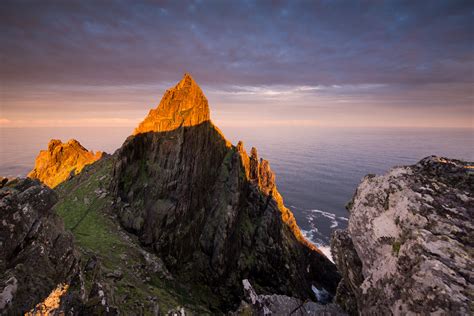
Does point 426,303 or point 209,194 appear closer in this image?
point 426,303

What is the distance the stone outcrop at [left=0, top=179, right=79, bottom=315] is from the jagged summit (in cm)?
3369

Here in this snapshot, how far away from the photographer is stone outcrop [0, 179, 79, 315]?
10492 mm

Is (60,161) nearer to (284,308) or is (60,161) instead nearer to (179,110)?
(179,110)

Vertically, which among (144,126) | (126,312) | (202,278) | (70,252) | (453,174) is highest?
(144,126)

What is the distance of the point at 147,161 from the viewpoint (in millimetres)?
46688

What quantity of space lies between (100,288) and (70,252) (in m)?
3.45

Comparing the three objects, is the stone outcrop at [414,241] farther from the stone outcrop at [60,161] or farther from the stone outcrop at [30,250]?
the stone outcrop at [60,161]

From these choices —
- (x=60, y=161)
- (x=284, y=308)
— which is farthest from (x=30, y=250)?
(x=60, y=161)

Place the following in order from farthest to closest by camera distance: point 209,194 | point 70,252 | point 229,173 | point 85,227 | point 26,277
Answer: point 229,173
point 209,194
point 85,227
point 70,252
point 26,277

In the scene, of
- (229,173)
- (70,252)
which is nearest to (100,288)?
(70,252)

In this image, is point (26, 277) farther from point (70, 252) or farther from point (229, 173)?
point (229, 173)

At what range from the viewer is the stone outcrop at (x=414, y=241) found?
27.5 ft

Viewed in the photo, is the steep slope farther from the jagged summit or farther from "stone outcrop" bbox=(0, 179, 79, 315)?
"stone outcrop" bbox=(0, 179, 79, 315)

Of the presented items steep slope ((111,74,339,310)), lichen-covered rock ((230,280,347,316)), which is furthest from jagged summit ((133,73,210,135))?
lichen-covered rock ((230,280,347,316))
